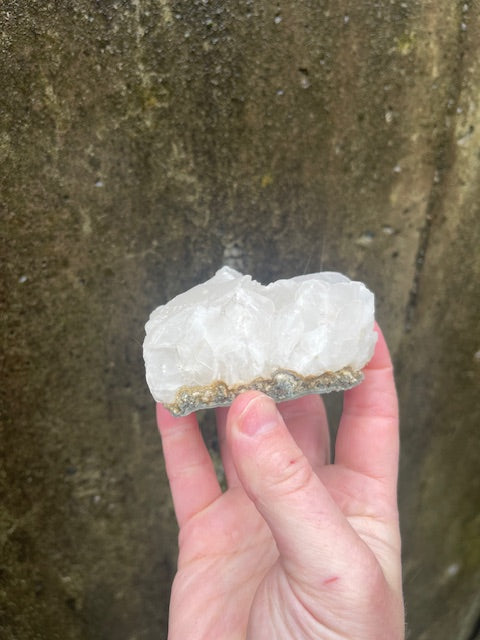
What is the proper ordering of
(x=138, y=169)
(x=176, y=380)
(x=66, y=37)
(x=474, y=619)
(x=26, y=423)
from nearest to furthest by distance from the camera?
(x=176, y=380) → (x=66, y=37) → (x=138, y=169) → (x=26, y=423) → (x=474, y=619)

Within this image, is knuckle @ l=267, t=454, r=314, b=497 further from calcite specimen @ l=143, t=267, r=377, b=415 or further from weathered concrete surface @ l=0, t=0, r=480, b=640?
weathered concrete surface @ l=0, t=0, r=480, b=640

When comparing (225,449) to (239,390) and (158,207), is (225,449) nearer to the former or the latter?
(239,390)

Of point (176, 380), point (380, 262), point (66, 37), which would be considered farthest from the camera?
point (380, 262)

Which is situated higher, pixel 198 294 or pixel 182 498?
pixel 198 294

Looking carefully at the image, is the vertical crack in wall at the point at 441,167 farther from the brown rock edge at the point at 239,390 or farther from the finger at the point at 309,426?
the brown rock edge at the point at 239,390

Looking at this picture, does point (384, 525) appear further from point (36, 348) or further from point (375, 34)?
point (375, 34)

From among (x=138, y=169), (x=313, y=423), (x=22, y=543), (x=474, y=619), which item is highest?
(x=138, y=169)

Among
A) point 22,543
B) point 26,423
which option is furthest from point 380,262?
point 22,543
